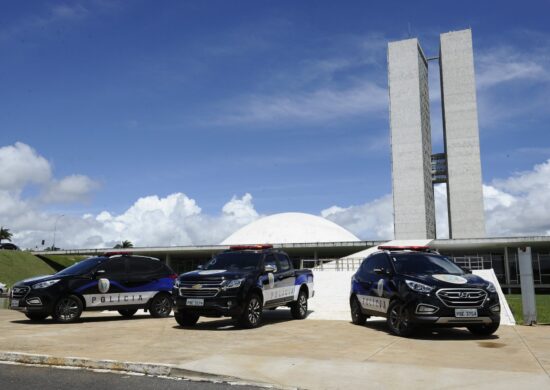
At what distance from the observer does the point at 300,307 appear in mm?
14898

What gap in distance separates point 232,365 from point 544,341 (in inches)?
242

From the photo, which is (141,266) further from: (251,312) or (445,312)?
(445,312)

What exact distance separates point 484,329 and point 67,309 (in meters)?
9.70

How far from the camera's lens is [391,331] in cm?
1097

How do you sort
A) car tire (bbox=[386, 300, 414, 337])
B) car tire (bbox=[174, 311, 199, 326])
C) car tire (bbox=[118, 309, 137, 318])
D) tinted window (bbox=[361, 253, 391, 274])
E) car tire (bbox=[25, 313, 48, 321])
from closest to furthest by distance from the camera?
car tire (bbox=[386, 300, 414, 337]) → tinted window (bbox=[361, 253, 391, 274]) → car tire (bbox=[174, 311, 199, 326]) → car tire (bbox=[25, 313, 48, 321]) → car tire (bbox=[118, 309, 137, 318])

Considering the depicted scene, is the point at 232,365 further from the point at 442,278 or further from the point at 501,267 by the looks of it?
the point at 501,267

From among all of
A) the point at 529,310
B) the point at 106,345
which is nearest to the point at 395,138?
the point at 529,310

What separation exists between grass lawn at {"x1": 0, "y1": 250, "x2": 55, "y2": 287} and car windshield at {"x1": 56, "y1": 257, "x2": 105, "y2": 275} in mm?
41906

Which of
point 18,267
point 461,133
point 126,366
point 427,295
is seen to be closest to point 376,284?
point 427,295

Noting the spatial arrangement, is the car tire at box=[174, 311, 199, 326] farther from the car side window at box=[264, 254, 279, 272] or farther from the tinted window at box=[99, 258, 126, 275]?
the tinted window at box=[99, 258, 126, 275]

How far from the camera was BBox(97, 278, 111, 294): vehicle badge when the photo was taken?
1408cm

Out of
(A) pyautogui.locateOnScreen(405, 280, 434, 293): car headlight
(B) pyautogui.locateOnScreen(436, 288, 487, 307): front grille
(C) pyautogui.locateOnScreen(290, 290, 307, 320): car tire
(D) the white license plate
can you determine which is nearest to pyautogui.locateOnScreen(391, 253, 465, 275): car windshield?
(A) pyautogui.locateOnScreen(405, 280, 434, 293): car headlight

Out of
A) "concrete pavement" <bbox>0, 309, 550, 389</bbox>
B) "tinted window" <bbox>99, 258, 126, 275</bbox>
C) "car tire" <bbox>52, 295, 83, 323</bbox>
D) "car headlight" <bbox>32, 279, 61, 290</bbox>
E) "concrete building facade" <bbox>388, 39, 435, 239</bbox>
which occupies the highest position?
"concrete building facade" <bbox>388, 39, 435, 239</bbox>

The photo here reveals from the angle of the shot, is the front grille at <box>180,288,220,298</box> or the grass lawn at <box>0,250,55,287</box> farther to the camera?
the grass lawn at <box>0,250,55,287</box>
